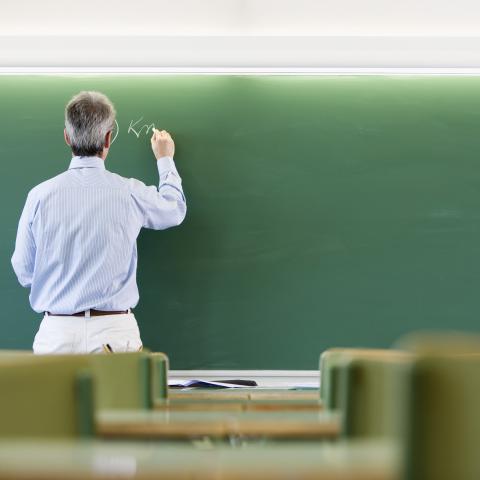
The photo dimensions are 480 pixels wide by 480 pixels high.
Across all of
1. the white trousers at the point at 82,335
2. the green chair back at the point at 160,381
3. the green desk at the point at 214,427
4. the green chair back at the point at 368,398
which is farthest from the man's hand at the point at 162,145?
the green chair back at the point at 368,398

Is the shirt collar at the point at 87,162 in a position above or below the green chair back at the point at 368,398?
above

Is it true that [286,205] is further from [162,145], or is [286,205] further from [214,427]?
[214,427]

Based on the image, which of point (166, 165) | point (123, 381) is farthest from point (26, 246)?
point (123, 381)

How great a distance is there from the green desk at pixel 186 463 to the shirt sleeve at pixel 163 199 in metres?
2.35

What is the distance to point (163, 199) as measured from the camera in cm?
371

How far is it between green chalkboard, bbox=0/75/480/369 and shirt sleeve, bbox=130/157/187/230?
131mm

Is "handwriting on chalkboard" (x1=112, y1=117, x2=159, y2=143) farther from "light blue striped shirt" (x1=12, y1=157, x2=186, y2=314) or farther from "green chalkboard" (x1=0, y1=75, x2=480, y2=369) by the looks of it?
"light blue striped shirt" (x1=12, y1=157, x2=186, y2=314)

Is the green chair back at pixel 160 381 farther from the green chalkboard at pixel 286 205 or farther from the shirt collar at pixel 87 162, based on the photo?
the green chalkboard at pixel 286 205

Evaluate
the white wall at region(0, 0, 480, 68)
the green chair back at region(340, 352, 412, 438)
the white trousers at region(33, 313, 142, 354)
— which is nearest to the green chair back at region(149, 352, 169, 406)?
the white trousers at region(33, 313, 142, 354)

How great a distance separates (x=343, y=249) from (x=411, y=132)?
2.30 ft

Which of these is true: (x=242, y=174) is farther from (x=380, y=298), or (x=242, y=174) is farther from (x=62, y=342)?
(x=62, y=342)

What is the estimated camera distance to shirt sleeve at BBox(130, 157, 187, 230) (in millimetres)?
3559

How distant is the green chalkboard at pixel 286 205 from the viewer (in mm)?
3936

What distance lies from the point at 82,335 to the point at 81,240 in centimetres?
40
